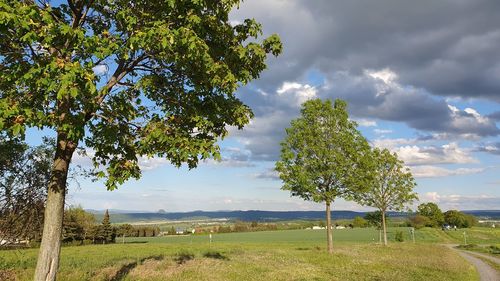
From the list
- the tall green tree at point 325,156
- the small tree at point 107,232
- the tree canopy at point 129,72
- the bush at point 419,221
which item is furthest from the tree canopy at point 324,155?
the bush at point 419,221

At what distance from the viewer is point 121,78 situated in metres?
14.4

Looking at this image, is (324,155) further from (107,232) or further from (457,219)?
(457,219)

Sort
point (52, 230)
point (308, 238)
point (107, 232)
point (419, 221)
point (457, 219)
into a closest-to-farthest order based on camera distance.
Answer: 1. point (52, 230)
2. point (308, 238)
3. point (107, 232)
4. point (419, 221)
5. point (457, 219)

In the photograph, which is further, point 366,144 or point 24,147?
point 366,144

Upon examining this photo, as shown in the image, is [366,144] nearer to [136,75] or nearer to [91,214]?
[136,75]

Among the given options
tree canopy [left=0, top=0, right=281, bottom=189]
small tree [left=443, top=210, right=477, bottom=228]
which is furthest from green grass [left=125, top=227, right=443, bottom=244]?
tree canopy [left=0, top=0, right=281, bottom=189]

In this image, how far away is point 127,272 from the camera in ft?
78.9

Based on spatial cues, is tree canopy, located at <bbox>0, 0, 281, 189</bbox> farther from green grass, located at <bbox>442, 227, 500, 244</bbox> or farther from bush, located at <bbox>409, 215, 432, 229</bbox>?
bush, located at <bbox>409, 215, 432, 229</bbox>

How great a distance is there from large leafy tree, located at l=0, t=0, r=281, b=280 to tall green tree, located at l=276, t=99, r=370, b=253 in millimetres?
27016

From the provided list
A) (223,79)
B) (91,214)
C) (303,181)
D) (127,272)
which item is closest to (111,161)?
(223,79)

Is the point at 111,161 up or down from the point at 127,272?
up

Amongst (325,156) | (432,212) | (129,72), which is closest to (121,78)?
(129,72)

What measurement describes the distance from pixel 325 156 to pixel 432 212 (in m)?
123

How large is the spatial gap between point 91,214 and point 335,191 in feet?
277
